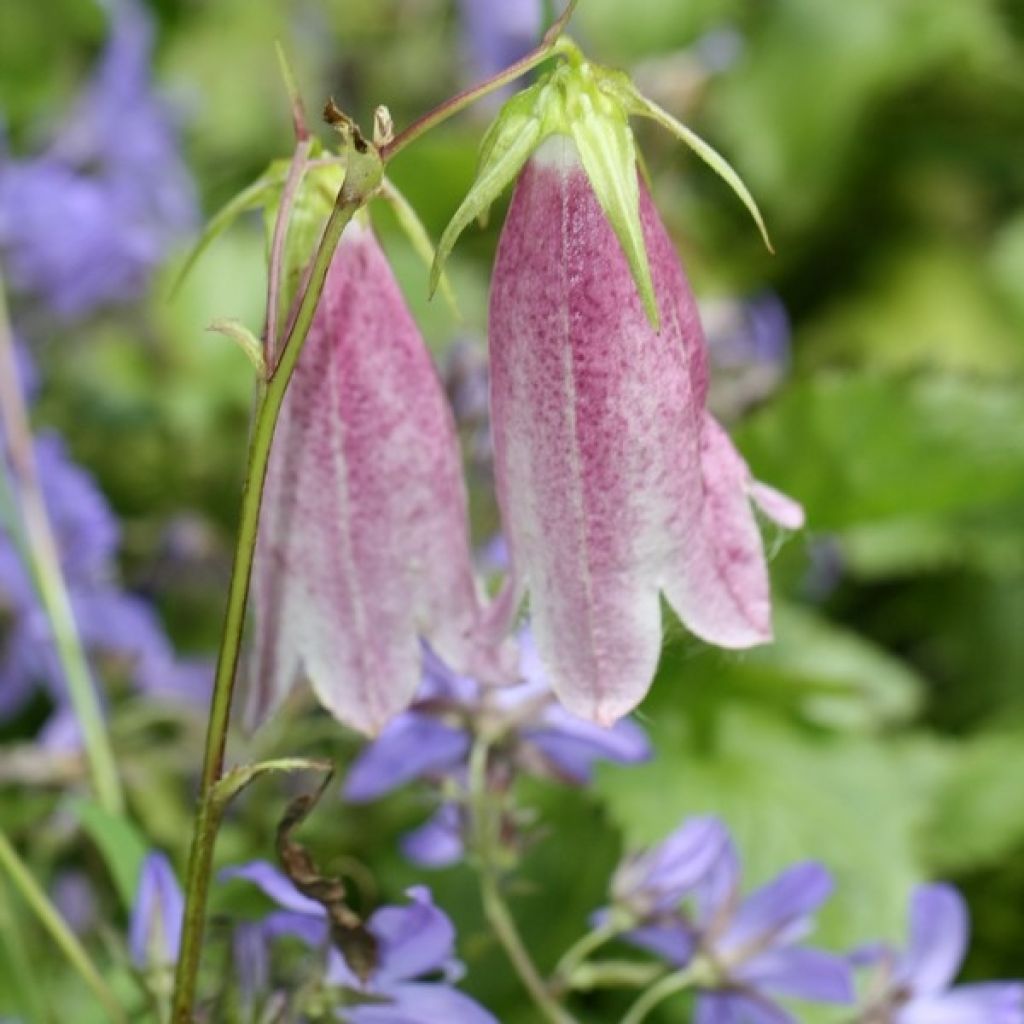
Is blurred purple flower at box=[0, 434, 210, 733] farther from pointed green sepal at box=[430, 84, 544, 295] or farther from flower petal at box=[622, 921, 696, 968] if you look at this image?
pointed green sepal at box=[430, 84, 544, 295]

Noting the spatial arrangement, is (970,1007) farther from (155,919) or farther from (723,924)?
(155,919)

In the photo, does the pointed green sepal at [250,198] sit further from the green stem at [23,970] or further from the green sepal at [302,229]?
the green stem at [23,970]

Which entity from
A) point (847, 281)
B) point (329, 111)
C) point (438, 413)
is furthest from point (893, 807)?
point (847, 281)

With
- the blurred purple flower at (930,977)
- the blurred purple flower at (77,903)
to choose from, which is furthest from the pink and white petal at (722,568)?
the blurred purple flower at (77,903)

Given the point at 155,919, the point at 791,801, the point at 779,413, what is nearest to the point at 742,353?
the point at 779,413

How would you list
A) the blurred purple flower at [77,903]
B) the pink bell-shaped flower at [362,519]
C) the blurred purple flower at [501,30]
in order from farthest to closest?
the blurred purple flower at [501,30], the blurred purple flower at [77,903], the pink bell-shaped flower at [362,519]

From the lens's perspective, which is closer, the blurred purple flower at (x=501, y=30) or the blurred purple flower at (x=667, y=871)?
the blurred purple flower at (x=667, y=871)
